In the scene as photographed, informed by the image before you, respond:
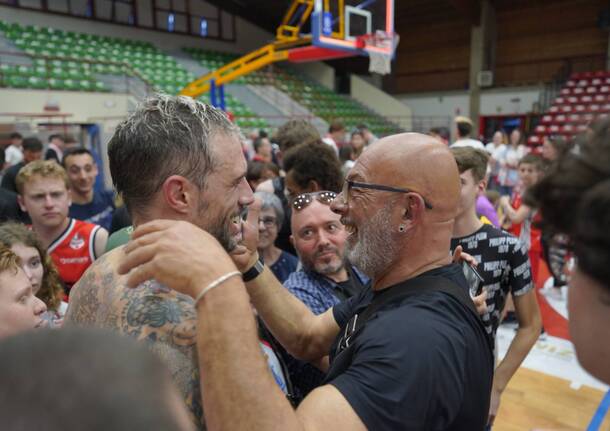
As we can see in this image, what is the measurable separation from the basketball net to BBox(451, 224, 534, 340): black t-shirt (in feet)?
21.6

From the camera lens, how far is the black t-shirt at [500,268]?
90.3 inches

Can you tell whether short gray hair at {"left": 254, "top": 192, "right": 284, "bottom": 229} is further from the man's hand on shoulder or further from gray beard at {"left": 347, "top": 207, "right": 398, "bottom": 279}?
the man's hand on shoulder

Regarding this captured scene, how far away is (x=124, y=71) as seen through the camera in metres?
12.7

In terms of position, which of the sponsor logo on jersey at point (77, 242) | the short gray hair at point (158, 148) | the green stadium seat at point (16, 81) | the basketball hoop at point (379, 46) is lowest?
the sponsor logo on jersey at point (77, 242)

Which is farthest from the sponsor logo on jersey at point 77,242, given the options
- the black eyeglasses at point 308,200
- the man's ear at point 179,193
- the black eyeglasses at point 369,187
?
the black eyeglasses at point 369,187

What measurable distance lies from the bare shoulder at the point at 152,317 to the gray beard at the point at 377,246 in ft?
1.85

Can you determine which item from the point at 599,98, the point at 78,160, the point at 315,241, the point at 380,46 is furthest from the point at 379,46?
the point at 599,98

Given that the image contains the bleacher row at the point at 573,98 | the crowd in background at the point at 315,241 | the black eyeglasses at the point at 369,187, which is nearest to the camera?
the crowd in background at the point at 315,241

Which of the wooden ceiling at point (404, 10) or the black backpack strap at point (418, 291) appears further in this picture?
the wooden ceiling at point (404, 10)

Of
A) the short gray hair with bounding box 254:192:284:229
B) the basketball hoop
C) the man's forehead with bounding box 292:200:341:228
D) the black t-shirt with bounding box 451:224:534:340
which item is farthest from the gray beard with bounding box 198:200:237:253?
the basketball hoop

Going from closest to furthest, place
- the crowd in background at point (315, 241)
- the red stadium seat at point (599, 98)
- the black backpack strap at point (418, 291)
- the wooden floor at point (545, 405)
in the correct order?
the crowd in background at point (315, 241) < the black backpack strap at point (418, 291) < the wooden floor at point (545, 405) < the red stadium seat at point (599, 98)

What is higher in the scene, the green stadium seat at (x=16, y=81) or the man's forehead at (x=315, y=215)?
the green stadium seat at (x=16, y=81)

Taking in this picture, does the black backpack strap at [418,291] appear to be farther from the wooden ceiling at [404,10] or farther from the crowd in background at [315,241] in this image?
the wooden ceiling at [404,10]


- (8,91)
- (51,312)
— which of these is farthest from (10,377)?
(8,91)
